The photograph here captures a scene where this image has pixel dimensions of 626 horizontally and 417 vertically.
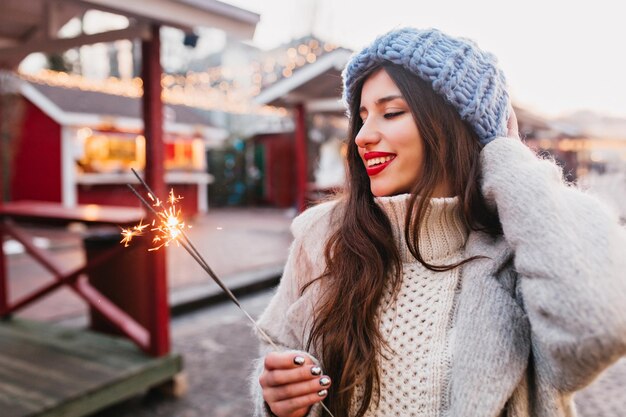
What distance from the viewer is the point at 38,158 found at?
1405 cm

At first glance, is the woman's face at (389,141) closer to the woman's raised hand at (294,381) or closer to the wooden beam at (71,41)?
the woman's raised hand at (294,381)

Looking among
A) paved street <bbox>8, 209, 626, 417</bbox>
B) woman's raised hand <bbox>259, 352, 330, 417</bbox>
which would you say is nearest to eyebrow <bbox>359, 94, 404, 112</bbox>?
paved street <bbox>8, 209, 626, 417</bbox>

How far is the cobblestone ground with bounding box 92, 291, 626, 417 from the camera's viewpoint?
153 inches

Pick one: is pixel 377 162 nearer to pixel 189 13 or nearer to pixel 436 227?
pixel 436 227

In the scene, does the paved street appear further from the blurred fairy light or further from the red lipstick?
the blurred fairy light

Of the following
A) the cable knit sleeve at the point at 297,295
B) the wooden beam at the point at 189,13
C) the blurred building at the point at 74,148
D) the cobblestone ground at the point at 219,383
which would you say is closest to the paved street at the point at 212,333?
the cobblestone ground at the point at 219,383

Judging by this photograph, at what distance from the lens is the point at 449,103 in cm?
147

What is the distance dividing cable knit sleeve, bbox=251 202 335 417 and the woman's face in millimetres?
273

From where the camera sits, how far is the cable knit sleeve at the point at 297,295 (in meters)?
1.56

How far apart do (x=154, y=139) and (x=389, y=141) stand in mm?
2720

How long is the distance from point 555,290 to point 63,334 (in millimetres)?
4512

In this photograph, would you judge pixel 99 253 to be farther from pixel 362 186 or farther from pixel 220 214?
pixel 220 214

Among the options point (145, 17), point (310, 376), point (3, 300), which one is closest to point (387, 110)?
point (310, 376)

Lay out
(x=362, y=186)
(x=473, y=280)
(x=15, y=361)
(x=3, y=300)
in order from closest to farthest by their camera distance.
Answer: (x=473, y=280) → (x=362, y=186) → (x=15, y=361) → (x=3, y=300)
